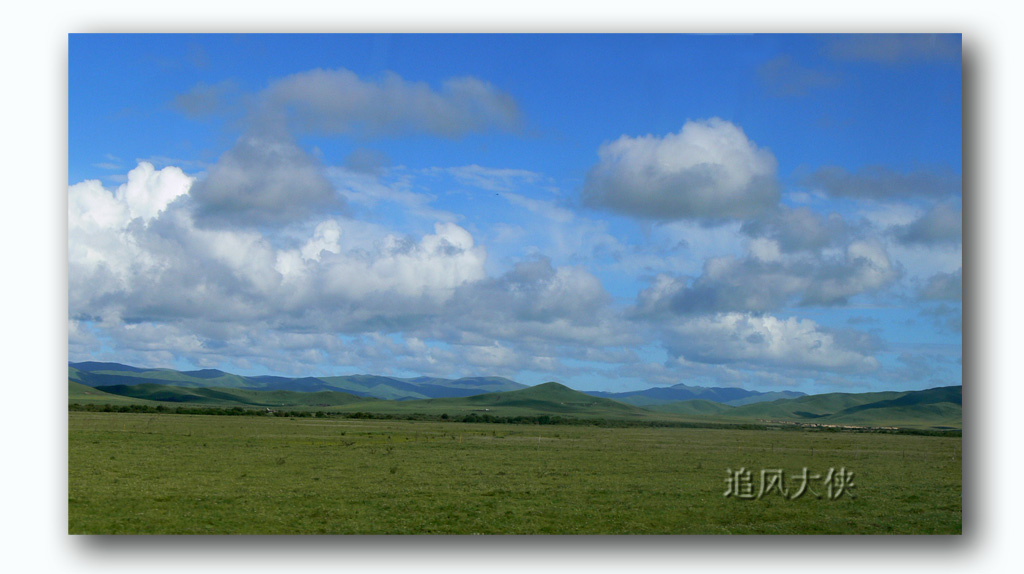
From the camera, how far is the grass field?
57.2 ft

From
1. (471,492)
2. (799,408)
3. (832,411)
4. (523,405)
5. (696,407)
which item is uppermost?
(471,492)

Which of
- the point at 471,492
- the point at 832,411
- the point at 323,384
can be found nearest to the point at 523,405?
the point at 323,384

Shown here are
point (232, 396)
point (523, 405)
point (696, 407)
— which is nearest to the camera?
point (696, 407)

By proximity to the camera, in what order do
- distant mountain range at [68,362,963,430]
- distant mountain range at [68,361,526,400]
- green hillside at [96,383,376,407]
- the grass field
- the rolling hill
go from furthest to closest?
green hillside at [96,383,376,407], distant mountain range at [68,361,526,400], the rolling hill, distant mountain range at [68,362,963,430], the grass field

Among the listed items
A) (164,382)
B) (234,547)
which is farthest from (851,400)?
(164,382)

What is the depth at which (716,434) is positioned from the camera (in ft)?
165

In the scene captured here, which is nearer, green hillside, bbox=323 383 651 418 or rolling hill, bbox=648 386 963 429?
rolling hill, bbox=648 386 963 429

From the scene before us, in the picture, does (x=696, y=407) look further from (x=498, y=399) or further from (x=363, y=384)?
(x=498, y=399)

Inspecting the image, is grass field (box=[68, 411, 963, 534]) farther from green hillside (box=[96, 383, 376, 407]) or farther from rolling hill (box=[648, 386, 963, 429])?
green hillside (box=[96, 383, 376, 407])

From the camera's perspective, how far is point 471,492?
70.2 feet

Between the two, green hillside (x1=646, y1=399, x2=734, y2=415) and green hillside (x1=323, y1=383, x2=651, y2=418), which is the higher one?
green hillside (x1=646, y1=399, x2=734, y2=415)

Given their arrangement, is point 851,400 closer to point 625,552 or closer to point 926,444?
point 926,444

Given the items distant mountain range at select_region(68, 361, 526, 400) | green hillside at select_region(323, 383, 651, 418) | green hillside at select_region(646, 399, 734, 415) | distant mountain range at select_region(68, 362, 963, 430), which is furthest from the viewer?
green hillside at select_region(323, 383, 651, 418)

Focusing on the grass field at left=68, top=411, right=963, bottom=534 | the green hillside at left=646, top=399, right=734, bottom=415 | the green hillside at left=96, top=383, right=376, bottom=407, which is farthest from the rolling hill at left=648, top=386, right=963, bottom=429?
the green hillside at left=96, top=383, right=376, bottom=407
